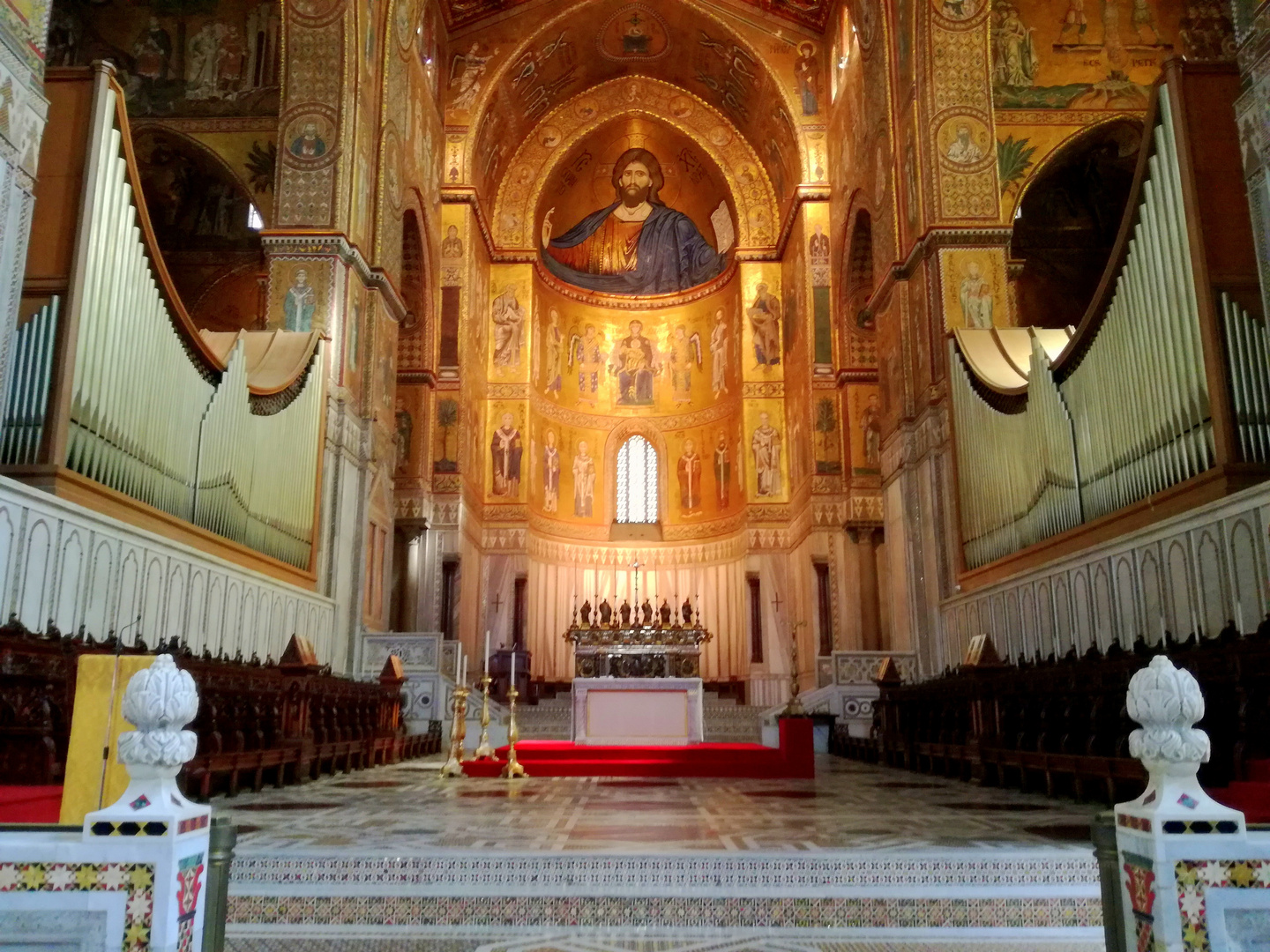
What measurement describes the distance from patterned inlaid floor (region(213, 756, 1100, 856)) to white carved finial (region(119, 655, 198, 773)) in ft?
5.99

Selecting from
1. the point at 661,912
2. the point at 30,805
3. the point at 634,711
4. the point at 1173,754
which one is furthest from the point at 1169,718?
the point at 634,711

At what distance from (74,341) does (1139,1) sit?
17.6 metres

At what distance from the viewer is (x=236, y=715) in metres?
8.71

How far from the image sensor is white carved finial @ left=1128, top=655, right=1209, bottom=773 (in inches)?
128

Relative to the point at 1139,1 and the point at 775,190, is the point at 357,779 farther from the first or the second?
the point at 775,190

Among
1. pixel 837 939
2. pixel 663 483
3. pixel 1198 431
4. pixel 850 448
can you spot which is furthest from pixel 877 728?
pixel 663 483

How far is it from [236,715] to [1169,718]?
7.60 m

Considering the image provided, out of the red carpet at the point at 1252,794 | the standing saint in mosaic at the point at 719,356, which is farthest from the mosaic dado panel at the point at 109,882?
the standing saint in mosaic at the point at 719,356

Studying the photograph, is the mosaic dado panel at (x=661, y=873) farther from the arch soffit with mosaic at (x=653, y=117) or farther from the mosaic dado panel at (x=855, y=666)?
the arch soffit with mosaic at (x=653, y=117)

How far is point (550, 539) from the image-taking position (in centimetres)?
2764

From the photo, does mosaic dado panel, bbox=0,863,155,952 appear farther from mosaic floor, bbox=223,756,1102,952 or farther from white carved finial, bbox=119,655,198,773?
mosaic floor, bbox=223,756,1102,952

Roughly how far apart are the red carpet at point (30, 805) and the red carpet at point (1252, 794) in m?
5.52

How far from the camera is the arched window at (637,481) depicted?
97.5 ft

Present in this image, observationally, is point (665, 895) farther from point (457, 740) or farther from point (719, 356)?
point (719, 356)
